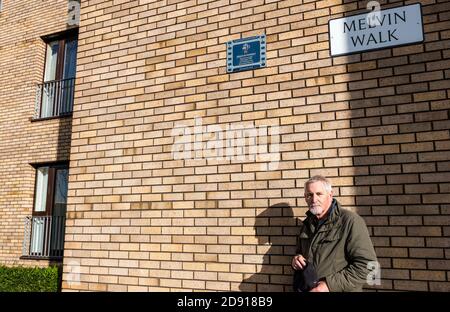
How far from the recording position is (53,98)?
8.41 metres

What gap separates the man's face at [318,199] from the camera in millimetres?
2748

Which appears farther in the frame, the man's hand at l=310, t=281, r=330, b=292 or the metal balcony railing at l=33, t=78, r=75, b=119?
the metal balcony railing at l=33, t=78, r=75, b=119

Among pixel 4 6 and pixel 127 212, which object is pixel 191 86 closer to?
pixel 127 212

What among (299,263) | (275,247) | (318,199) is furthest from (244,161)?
(299,263)

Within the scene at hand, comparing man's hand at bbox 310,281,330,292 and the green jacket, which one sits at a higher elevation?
the green jacket

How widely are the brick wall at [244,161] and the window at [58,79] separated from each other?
4003 mm

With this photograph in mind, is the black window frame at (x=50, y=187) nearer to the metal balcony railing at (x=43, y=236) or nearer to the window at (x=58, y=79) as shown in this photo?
the metal balcony railing at (x=43, y=236)

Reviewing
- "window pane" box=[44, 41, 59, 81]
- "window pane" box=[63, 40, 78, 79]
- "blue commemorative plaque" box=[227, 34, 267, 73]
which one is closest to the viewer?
"blue commemorative plaque" box=[227, 34, 267, 73]

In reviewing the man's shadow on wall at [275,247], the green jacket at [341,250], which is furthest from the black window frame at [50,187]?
the green jacket at [341,250]

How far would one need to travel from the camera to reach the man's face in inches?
108

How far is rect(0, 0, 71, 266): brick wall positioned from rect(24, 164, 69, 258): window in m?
0.15

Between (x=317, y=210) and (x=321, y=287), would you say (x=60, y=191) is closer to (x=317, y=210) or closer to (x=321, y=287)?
(x=317, y=210)

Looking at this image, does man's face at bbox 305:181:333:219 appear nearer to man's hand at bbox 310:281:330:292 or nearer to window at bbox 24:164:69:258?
man's hand at bbox 310:281:330:292

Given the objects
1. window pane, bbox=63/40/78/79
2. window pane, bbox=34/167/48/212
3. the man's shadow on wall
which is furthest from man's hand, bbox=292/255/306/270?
window pane, bbox=63/40/78/79
